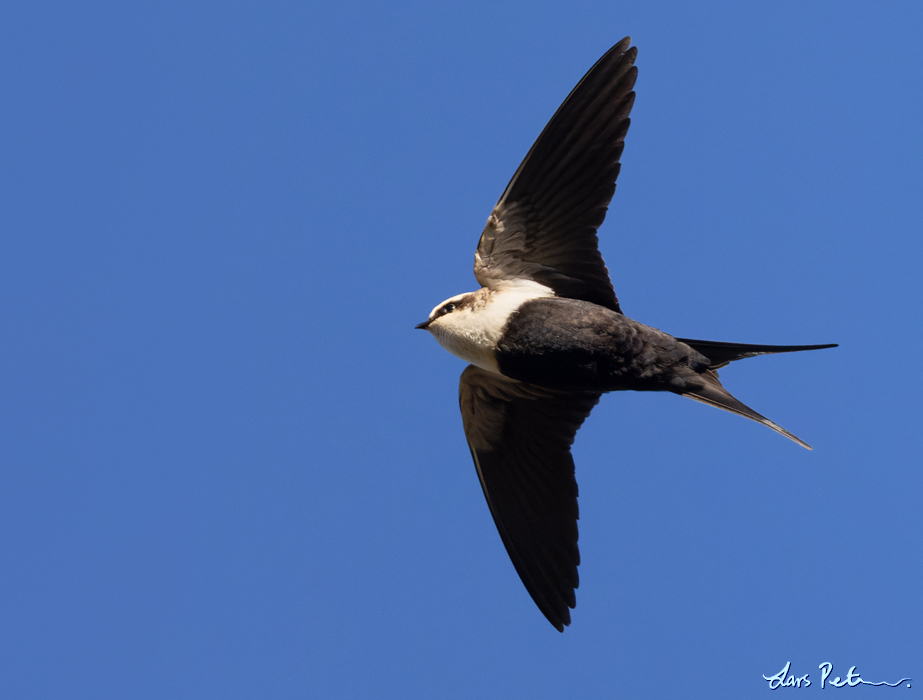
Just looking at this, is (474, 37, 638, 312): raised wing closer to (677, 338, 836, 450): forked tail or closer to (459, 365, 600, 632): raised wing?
(677, 338, 836, 450): forked tail

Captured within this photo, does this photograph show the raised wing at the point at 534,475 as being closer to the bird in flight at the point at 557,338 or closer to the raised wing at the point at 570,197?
the bird in flight at the point at 557,338

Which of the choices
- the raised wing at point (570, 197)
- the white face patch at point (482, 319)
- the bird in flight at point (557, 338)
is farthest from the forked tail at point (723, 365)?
the white face patch at point (482, 319)

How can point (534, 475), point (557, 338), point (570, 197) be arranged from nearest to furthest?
point (557, 338)
point (570, 197)
point (534, 475)

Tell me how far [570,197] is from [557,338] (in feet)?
2.17

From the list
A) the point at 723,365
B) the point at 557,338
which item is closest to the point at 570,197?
the point at 557,338

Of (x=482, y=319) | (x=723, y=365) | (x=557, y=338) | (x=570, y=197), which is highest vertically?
(x=570, y=197)

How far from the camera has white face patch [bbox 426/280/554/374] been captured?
13.8ft

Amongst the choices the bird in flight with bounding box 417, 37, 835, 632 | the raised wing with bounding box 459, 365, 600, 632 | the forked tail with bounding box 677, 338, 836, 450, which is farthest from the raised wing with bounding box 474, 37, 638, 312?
the raised wing with bounding box 459, 365, 600, 632

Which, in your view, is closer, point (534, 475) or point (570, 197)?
point (570, 197)

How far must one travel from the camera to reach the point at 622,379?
4102 mm

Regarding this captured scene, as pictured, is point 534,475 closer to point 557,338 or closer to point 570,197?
point 557,338

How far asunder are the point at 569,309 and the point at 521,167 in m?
0.68

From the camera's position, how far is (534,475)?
4.65m

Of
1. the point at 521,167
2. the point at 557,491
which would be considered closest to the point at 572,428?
the point at 557,491
